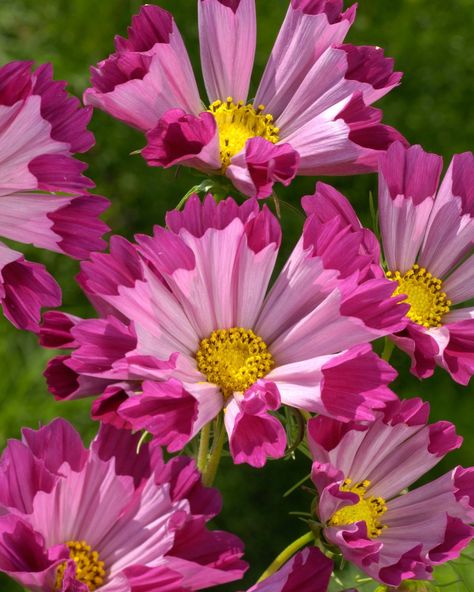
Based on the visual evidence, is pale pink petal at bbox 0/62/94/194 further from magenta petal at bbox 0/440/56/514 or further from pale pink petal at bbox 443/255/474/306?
pale pink petal at bbox 443/255/474/306

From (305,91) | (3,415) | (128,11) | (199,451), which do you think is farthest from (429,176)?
(128,11)

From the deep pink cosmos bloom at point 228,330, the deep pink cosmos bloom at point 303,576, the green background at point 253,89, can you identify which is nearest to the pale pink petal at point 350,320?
the deep pink cosmos bloom at point 228,330

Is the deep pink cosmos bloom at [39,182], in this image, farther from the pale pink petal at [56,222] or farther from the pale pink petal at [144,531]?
the pale pink petal at [144,531]

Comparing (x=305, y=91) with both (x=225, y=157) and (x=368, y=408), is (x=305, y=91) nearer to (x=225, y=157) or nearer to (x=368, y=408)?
(x=225, y=157)

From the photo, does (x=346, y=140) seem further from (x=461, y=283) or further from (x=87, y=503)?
(x=87, y=503)

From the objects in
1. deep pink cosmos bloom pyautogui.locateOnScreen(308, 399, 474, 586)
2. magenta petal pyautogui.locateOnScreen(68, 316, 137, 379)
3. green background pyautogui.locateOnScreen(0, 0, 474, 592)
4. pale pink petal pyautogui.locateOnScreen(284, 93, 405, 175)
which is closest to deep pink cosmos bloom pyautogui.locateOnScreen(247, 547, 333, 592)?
deep pink cosmos bloom pyautogui.locateOnScreen(308, 399, 474, 586)
